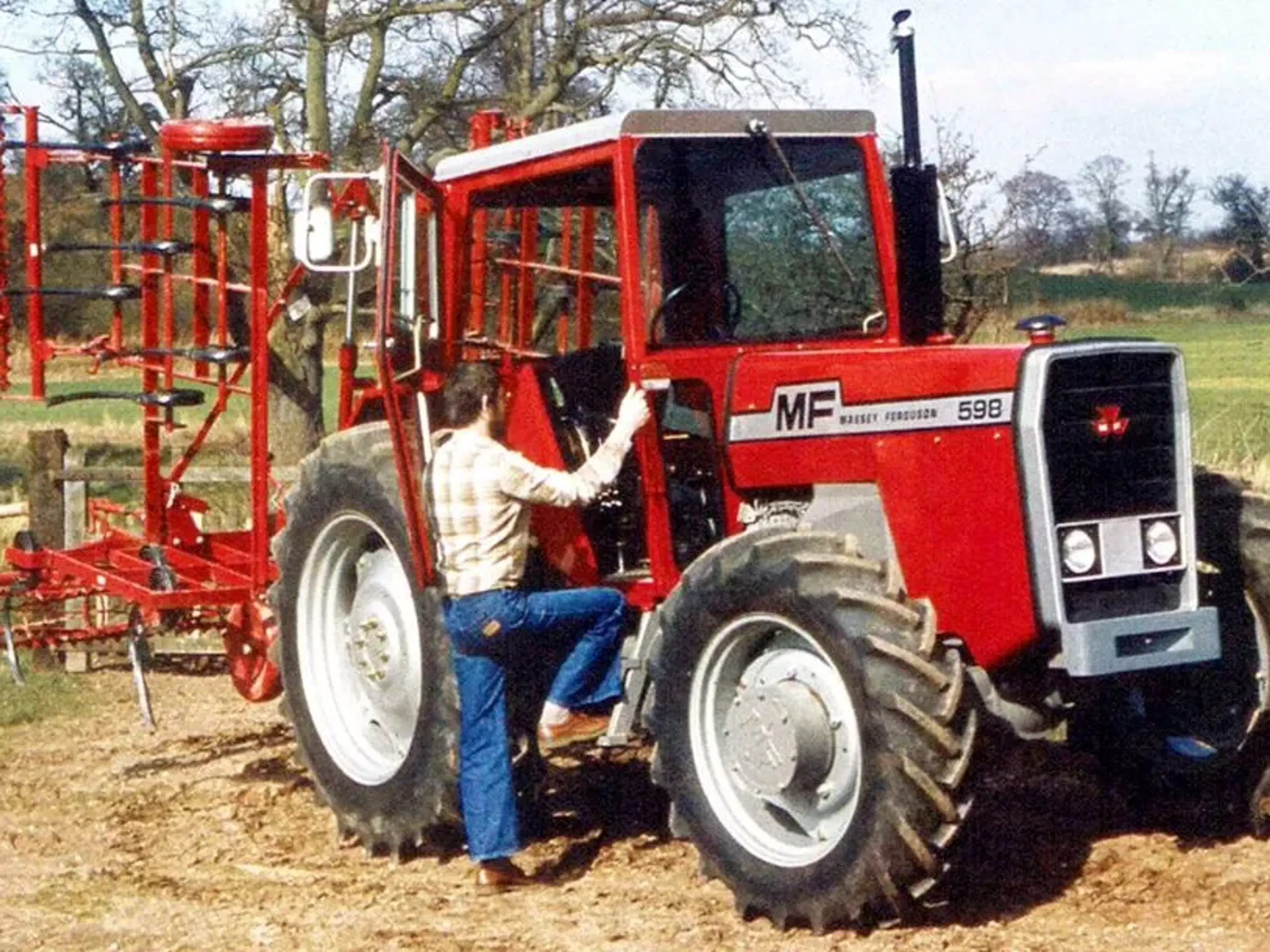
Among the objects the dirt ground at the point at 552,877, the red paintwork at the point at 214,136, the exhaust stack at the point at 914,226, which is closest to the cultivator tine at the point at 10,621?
the dirt ground at the point at 552,877

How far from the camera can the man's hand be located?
655cm

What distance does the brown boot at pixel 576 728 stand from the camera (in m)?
6.91

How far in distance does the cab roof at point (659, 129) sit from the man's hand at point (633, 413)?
82cm

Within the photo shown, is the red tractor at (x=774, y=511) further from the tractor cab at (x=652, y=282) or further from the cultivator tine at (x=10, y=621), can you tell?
the cultivator tine at (x=10, y=621)

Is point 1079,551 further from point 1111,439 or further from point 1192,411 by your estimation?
point 1192,411

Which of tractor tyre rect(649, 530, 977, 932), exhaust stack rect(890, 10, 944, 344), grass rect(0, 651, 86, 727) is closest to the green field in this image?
exhaust stack rect(890, 10, 944, 344)

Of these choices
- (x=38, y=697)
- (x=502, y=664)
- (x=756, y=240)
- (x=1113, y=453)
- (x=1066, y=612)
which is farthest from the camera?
(x=38, y=697)

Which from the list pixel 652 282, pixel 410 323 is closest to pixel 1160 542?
pixel 652 282

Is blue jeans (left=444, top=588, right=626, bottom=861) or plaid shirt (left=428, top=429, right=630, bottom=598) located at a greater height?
plaid shirt (left=428, top=429, right=630, bottom=598)

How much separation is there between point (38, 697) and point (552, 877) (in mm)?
5018

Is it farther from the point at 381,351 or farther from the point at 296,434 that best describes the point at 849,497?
the point at 296,434

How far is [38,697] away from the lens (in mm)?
11156

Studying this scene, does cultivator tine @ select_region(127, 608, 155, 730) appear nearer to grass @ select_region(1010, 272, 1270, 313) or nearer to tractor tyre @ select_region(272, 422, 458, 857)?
tractor tyre @ select_region(272, 422, 458, 857)

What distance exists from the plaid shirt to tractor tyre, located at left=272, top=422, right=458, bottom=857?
40 centimetres
